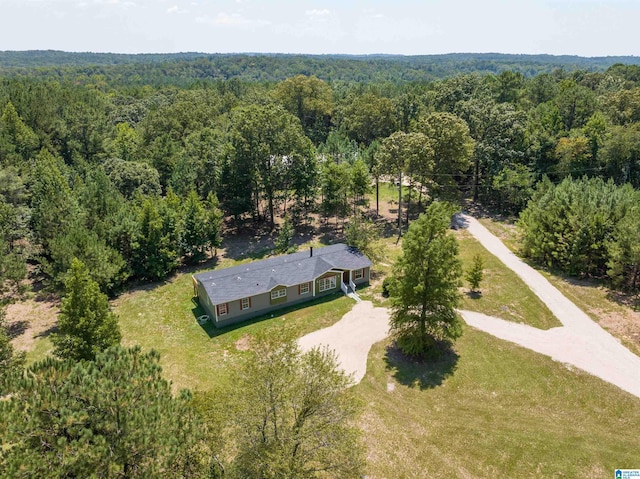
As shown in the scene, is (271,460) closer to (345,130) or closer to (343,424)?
(343,424)

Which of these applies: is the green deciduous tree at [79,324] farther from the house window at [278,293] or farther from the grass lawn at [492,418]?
the grass lawn at [492,418]

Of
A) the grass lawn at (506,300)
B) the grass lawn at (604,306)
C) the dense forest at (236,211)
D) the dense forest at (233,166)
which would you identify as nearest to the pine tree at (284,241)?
the dense forest at (236,211)

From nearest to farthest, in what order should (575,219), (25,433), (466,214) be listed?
1. (25,433)
2. (575,219)
3. (466,214)

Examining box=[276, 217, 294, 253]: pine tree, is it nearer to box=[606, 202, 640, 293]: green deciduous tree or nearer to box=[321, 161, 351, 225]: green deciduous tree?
box=[321, 161, 351, 225]: green deciduous tree

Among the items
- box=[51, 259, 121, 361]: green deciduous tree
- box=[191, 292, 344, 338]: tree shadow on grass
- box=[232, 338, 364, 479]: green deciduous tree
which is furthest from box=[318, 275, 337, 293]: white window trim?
box=[232, 338, 364, 479]: green deciduous tree

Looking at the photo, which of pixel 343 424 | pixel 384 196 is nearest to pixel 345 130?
pixel 384 196
